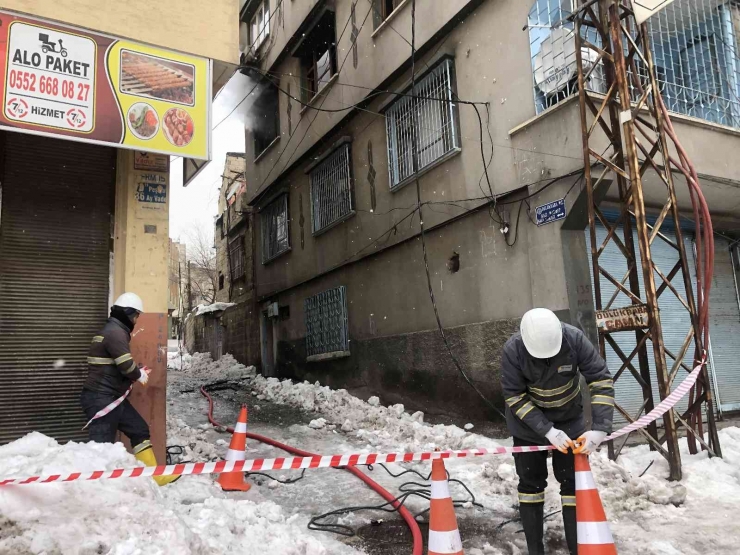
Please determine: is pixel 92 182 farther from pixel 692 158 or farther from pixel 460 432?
pixel 692 158

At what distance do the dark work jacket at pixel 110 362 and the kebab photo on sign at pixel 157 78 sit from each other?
2.52m

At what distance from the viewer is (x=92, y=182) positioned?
6.48 metres

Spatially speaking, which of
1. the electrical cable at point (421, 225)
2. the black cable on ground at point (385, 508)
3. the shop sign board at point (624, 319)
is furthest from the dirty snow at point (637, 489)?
the shop sign board at point (624, 319)

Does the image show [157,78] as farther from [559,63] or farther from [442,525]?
[442,525]

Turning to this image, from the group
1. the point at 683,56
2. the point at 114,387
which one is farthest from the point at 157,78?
the point at 683,56

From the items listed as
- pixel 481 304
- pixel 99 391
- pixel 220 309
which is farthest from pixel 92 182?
pixel 220 309

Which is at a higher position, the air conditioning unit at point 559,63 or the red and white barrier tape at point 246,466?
the air conditioning unit at point 559,63

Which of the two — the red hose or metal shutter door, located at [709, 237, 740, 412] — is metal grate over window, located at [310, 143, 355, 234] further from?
metal shutter door, located at [709, 237, 740, 412]

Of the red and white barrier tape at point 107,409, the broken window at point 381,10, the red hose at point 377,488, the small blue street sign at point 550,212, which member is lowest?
the red hose at point 377,488

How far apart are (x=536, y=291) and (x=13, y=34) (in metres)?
6.50

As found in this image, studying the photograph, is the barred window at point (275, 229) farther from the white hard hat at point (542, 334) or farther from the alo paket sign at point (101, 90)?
the white hard hat at point (542, 334)

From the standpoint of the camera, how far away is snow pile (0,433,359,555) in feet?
9.30

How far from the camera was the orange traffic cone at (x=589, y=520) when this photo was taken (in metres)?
3.17

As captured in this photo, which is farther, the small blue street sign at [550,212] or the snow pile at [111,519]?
the small blue street sign at [550,212]
